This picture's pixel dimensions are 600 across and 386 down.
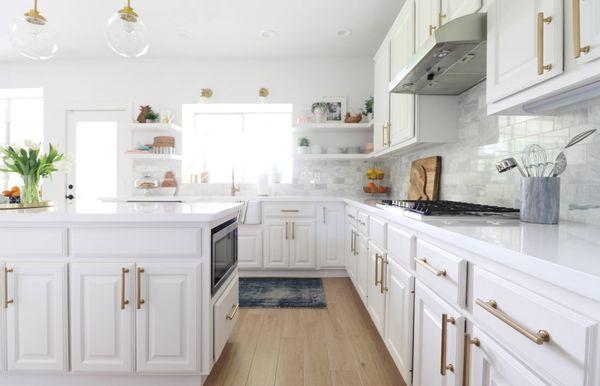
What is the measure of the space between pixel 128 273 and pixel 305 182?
286cm

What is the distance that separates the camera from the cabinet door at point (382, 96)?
2742 millimetres

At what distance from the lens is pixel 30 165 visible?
1738 mm

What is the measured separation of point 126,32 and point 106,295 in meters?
1.52

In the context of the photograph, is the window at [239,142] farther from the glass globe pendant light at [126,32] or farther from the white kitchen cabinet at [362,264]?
the glass globe pendant light at [126,32]

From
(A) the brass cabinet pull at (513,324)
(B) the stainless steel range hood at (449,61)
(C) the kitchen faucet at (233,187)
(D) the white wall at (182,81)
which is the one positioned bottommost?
(A) the brass cabinet pull at (513,324)

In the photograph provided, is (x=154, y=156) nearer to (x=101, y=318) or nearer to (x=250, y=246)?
(x=250, y=246)

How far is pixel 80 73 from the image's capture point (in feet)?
14.0

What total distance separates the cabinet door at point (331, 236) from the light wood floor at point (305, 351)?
85 cm

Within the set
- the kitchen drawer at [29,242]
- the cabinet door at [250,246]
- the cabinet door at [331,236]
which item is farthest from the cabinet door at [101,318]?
the cabinet door at [331,236]

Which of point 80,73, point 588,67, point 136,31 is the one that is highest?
point 80,73

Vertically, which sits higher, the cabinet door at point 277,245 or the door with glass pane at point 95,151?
the door with glass pane at point 95,151

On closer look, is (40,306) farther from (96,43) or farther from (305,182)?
(96,43)

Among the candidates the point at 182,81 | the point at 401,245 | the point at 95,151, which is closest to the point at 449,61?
the point at 401,245

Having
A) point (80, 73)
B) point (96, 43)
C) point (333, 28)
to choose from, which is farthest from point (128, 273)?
point (80, 73)
